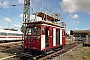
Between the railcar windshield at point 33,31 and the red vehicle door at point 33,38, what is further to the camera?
the railcar windshield at point 33,31

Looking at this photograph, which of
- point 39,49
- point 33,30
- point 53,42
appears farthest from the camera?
point 53,42

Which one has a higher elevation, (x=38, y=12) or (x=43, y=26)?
(x=38, y=12)

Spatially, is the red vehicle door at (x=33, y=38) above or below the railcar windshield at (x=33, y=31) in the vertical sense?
below

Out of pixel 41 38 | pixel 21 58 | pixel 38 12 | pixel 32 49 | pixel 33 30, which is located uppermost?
pixel 38 12

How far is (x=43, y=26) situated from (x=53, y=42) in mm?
2420

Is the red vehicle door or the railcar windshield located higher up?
the railcar windshield

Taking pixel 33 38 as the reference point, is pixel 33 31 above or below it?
above

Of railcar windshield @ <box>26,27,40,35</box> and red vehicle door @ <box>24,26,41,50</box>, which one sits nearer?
red vehicle door @ <box>24,26,41,50</box>

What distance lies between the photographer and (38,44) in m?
9.79

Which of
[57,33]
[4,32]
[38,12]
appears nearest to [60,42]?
[57,33]

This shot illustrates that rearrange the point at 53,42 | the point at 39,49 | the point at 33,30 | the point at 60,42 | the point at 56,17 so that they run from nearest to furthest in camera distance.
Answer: the point at 39,49 → the point at 33,30 → the point at 53,42 → the point at 60,42 → the point at 56,17

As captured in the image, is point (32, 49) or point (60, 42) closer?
point (32, 49)

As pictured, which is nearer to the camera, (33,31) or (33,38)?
(33,38)

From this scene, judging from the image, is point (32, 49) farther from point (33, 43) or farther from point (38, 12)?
point (38, 12)
